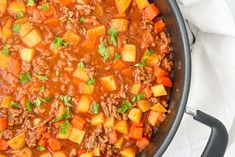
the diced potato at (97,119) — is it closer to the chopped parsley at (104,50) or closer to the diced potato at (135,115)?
the diced potato at (135,115)

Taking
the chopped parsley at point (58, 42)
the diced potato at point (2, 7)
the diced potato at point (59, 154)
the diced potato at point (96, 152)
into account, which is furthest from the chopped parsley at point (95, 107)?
the diced potato at point (2, 7)

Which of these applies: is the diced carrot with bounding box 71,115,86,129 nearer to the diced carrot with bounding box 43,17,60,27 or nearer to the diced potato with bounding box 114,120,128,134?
the diced potato with bounding box 114,120,128,134

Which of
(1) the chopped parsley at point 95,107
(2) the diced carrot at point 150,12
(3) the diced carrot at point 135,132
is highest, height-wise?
(2) the diced carrot at point 150,12

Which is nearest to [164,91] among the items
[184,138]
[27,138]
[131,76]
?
[131,76]

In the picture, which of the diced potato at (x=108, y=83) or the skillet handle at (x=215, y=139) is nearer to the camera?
the skillet handle at (x=215, y=139)

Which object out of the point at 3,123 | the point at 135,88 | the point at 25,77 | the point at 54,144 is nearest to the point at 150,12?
the point at 135,88

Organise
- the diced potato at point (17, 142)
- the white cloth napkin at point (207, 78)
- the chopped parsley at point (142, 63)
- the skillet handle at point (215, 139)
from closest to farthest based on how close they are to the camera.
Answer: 1. the skillet handle at point (215, 139)
2. the diced potato at point (17, 142)
3. the chopped parsley at point (142, 63)
4. the white cloth napkin at point (207, 78)

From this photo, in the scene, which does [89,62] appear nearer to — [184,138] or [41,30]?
[41,30]
